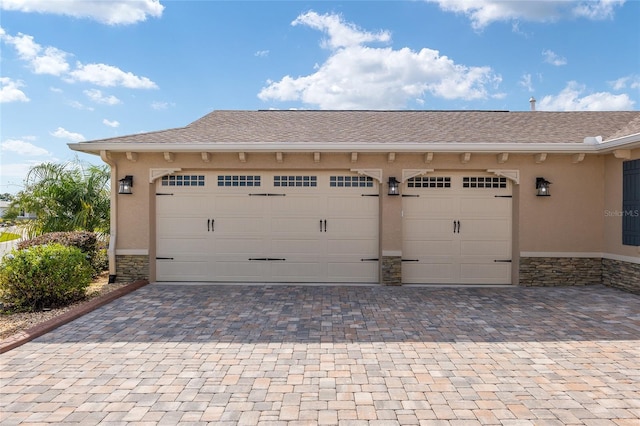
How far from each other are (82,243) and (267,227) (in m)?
3.87

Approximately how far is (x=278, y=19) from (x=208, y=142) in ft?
15.1

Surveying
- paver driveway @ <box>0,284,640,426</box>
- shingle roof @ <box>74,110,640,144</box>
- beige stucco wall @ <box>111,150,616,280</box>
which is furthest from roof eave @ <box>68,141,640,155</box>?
paver driveway @ <box>0,284,640,426</box>

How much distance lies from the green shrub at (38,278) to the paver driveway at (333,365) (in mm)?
838

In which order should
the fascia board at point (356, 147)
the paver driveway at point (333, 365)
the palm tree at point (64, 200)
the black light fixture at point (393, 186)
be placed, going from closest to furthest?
the paver driveway at point (333, 365) → the fascia board at point (356, 147) → the black light fixture at point (393, 186) → the palm tree at point (64, 200)

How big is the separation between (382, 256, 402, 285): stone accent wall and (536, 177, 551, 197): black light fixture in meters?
3.11

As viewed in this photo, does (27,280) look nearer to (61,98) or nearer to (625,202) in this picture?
(61,98)

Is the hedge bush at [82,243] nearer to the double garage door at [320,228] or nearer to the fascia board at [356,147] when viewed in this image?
the double garage door at [320,228]

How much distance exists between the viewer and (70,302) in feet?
18.8

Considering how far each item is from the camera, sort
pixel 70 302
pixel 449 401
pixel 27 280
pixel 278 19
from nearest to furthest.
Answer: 1. pixel 449 401
2. pixel 27 280
3. pixel 70 302
4. pixel 278 19

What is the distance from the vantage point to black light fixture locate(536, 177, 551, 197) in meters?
7.03

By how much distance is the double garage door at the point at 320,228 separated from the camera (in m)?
7.37

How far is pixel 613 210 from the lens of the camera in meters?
6.99

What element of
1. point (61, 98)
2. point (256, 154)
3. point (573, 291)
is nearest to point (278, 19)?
point (256, 154)

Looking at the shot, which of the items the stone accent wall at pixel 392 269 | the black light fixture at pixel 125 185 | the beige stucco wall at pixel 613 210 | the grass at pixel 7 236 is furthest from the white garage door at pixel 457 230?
the grass at pixel 7 236
